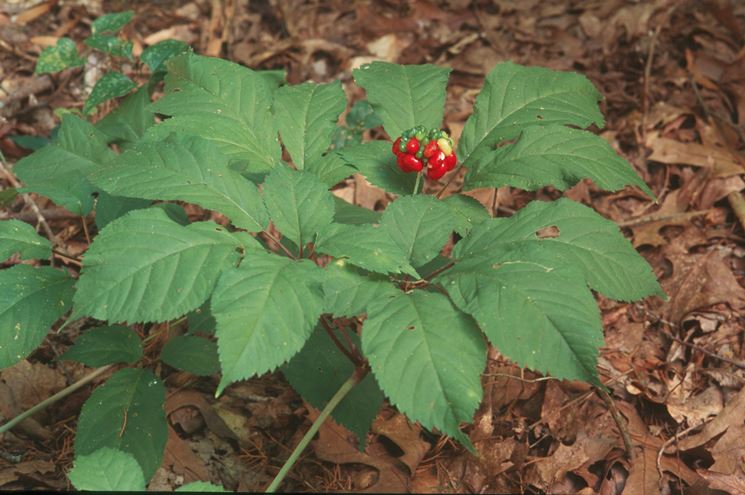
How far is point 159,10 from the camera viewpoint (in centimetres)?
439

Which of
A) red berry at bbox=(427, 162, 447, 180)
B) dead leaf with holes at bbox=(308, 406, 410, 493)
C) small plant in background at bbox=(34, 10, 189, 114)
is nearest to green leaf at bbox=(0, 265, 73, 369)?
dead leaf with holes at bbox=(308, 406, 410, 493)

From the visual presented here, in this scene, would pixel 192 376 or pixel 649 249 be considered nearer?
pixel 192 376

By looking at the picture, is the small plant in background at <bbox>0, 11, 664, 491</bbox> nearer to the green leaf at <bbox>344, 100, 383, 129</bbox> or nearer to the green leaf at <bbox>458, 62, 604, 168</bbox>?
the green leaf at <bbox>458, 62, 604, 168</bbox>

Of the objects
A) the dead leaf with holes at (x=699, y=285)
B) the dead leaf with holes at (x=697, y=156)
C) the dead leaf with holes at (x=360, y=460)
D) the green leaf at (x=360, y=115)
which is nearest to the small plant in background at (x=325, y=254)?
the dead leaf with holes at (x=360, y=460)

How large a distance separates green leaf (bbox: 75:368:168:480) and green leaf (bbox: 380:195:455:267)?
903 mm

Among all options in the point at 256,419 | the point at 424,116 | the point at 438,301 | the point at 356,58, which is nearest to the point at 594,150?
the point at 424,116

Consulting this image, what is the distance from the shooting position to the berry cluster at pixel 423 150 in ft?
6.09

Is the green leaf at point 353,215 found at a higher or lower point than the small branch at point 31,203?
higher

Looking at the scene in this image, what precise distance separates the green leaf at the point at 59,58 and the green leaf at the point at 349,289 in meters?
2.22

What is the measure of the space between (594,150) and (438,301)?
736 mm

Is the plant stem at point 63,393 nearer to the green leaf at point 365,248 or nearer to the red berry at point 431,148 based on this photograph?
the green leaf at point 365,248

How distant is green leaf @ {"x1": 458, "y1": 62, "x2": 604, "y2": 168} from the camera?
200 cm

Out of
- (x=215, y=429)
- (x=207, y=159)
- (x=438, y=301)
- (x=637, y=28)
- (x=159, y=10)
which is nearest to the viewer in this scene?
(x=438, y=301)

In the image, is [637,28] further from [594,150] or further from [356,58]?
[594,150]
